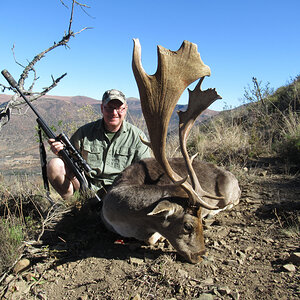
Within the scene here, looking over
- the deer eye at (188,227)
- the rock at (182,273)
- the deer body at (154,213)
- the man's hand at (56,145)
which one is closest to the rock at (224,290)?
the rock at (182,273)

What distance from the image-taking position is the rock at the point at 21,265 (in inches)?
116

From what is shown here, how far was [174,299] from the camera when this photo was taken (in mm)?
2469

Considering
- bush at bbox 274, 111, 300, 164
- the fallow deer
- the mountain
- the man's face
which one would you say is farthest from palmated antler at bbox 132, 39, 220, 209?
bush at bbox 274, 111, 300, 164

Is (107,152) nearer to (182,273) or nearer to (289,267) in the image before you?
(182,273)

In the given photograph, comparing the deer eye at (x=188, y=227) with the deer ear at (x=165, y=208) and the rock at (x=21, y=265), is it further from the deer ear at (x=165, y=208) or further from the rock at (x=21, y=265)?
the rock at (x=21, y=265)

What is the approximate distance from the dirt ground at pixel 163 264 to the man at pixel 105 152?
35.1 inches

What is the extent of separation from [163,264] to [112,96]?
2.94 metres

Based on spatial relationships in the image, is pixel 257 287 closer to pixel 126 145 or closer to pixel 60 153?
pixel 126 145

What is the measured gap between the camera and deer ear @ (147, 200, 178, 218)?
2818mm

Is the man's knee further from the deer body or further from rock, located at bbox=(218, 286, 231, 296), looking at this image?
rock, located at bbox=(218, 286, 231, 296)

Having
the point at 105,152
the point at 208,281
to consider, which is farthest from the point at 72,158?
the point at 208,281

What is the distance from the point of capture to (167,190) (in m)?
3.22

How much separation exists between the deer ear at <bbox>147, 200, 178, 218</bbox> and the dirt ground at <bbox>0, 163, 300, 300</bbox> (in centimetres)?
52

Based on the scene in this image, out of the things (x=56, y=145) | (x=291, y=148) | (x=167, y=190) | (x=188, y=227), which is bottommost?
(x=188, y=227)
